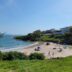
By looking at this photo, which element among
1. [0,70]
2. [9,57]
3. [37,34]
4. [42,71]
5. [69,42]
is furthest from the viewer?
[37,34]

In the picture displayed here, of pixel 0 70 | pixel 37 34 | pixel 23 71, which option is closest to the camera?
pixel 23 71

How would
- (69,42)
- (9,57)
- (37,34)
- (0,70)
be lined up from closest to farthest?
(0,70) < (9,57) < (69,42) < (37,34)

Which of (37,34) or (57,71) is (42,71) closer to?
(57,71)

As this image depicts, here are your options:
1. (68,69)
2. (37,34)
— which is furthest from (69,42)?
(68,69)

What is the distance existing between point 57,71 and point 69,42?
90.8 metres

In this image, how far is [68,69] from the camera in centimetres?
1509

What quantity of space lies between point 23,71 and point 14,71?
6.20ft

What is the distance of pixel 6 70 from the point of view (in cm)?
1478

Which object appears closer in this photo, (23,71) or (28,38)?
(23,71)

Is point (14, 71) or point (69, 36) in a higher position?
point (69, 36)

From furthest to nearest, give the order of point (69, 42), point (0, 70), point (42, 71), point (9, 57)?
point (69, 42) → point (9, 57) → point (0, 70) → point (42, 71)

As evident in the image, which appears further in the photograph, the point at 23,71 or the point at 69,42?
the point at 69,42

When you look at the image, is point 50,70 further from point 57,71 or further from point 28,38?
point 28,38

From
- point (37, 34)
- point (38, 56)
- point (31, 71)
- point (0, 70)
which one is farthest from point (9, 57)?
point (37, 34)
